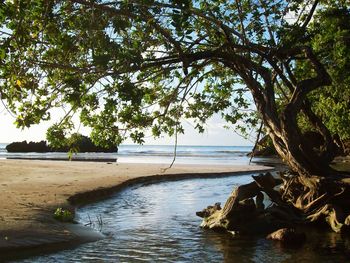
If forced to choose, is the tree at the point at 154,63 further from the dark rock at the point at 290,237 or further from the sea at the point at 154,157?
the sea at the point at 154,157

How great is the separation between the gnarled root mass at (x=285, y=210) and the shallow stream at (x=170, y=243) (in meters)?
0.44

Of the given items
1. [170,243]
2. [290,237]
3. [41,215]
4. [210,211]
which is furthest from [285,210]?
[41,215]

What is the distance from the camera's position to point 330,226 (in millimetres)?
12703

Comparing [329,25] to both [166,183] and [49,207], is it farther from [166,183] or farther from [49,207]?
[166,183]

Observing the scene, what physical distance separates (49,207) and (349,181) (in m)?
9.22

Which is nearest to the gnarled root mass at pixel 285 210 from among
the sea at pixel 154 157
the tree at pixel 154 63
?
the tree at pixel 154 63

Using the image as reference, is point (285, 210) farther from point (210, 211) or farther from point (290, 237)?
point (210, 211)

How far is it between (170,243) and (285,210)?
382 cm

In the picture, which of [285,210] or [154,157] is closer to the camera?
[285,210]

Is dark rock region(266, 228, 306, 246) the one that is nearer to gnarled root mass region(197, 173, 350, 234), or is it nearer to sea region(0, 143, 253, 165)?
gnarled root mass region(197, 173, 350, 234)

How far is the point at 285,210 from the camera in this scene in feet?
43.1

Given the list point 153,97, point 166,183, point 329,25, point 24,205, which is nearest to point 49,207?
point 24,205

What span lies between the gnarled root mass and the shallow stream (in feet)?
1.46

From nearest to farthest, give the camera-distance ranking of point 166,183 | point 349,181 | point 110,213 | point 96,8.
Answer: point 96,8, point 349,181, point 110,213, point 166,183
